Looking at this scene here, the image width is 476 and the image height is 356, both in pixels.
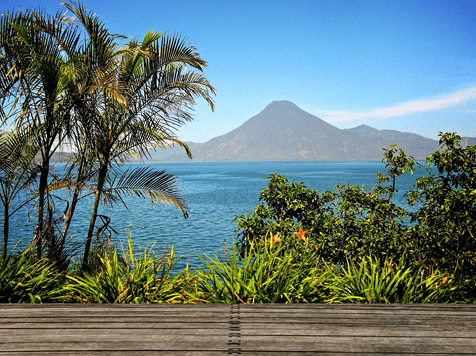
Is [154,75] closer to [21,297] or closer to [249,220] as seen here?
[249,220]

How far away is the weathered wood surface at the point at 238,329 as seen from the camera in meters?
1.98

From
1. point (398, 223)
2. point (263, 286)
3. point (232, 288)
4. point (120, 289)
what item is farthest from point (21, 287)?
point (398, 223)

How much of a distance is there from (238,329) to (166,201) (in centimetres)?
476

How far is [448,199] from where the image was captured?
455 centimetres

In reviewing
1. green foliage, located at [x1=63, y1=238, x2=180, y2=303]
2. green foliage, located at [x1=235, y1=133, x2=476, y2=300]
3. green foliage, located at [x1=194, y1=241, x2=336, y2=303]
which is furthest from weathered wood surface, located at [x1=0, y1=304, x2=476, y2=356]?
green foliage, located at [x1=235, y1=133, x2=476, y2=300]

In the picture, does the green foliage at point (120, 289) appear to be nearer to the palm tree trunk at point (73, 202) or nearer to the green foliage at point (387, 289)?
the green foliage at point (387, 289)

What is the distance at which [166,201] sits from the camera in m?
6.75

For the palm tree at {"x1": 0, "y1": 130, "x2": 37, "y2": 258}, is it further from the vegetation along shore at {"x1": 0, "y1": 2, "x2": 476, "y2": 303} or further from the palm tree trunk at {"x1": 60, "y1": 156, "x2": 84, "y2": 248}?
the palm tree trunk at {"x1": 60, "y1": 156, "x2": 84, "y2": 248}

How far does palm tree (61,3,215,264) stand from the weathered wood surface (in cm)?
370

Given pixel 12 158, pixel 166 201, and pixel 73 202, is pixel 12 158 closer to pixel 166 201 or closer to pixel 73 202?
pixel 73 202

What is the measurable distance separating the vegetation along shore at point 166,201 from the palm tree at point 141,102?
0.07 ft

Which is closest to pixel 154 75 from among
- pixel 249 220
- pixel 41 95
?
pixel 41 95

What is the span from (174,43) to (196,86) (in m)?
0.82

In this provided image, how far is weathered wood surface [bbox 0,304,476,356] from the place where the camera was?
1.98m
